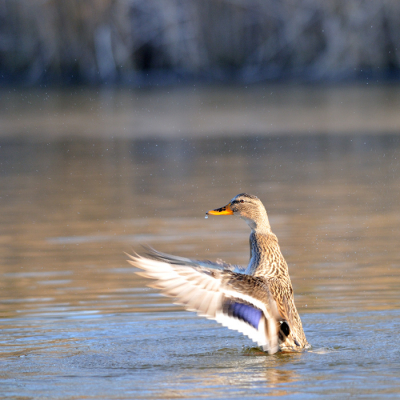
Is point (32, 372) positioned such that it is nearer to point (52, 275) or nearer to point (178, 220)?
point (52, 275)

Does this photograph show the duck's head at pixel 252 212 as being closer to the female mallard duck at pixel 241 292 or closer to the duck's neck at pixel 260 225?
the duck's neck at pixel 260 225

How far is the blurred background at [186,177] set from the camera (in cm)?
529

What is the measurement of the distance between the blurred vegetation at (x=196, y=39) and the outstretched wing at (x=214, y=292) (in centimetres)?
2583

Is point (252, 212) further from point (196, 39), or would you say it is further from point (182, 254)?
point (196, 39)

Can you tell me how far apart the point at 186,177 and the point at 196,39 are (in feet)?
64.2

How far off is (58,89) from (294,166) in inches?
712

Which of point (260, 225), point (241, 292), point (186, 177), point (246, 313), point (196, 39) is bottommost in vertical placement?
point (246, 313)

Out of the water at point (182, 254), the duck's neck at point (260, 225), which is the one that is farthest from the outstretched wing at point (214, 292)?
the duck's neck at point (260, 225)

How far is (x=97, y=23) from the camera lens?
30.8 metres

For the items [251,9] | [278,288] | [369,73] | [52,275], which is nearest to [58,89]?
[251,9]

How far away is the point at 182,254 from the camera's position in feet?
26.1

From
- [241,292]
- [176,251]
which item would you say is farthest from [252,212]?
[176,251]

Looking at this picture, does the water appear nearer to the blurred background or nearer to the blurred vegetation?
the blurred background

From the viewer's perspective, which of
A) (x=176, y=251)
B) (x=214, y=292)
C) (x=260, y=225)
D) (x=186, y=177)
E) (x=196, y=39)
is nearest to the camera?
(x=214, y=292)
